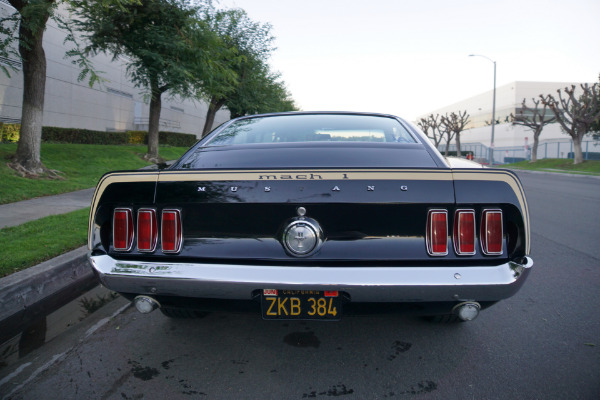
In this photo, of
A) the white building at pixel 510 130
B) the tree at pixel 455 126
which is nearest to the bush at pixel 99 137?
the white building at pixel 510 130

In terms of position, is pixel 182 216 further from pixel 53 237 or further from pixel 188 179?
pixel 53 237

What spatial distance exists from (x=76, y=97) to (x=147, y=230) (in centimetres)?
2345

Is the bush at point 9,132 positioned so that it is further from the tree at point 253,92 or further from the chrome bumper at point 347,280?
the chrome bumper at point 347,280

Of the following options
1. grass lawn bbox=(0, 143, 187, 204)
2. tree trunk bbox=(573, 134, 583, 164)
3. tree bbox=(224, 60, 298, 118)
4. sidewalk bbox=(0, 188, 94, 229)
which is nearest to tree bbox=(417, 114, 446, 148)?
tree trunk bbox=(573, 134, 583, 164)

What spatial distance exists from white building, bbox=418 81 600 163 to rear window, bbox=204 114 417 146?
37.8 meters

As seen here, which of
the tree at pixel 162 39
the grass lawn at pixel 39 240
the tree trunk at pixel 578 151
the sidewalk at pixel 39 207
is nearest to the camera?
the grass lawn at pixel 39 240

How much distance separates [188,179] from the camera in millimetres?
2236

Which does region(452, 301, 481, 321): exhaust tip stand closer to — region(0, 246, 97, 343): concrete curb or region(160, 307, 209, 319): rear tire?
region(160, 307, 209, 319): rear tire

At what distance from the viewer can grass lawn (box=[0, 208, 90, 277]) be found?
3945 mm

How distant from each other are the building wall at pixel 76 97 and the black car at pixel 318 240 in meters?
13.5

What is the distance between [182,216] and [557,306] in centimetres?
316

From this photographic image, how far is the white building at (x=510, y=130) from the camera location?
4238 cm

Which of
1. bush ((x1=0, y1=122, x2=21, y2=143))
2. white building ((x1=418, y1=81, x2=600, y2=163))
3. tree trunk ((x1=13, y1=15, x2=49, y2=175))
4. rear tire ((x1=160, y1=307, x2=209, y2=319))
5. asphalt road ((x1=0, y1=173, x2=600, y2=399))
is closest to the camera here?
asphalt road ((x1=0, y1=173, x2=600, y2=399))

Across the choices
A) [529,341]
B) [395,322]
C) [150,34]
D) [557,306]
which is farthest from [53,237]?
[150,34]
